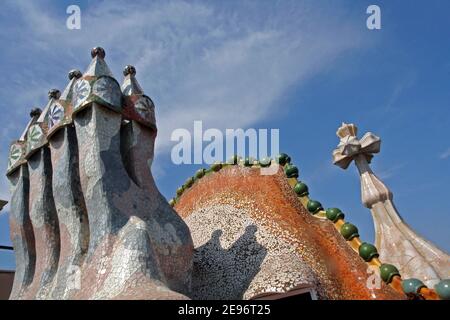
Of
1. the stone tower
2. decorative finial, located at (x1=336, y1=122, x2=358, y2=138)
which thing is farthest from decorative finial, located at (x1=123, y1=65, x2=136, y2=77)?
decorative finial, located at (x1=336, y1=122, x2=358, y2=138)

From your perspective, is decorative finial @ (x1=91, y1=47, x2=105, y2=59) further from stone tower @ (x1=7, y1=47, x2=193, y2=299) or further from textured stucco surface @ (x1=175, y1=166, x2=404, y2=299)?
textured stucco surface @ (x1=175, y1=166, x2=404, y2=299)

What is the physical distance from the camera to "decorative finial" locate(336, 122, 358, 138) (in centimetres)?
661

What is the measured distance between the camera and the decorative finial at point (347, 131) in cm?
661

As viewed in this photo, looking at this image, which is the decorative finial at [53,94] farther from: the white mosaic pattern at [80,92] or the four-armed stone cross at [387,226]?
the four-armed stone cross at [387,226]

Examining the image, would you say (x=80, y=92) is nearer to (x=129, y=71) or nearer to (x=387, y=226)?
(x=129, y=71)

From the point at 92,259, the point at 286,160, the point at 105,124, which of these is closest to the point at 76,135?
the point at 105,124

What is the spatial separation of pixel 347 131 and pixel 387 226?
1.30 meters

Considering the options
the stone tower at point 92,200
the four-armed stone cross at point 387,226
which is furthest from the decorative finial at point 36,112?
the four-armed stone cross at point 387,226

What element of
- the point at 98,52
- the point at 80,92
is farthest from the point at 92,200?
the point at 98,52

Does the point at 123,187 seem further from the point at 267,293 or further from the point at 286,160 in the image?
the point at 286,160

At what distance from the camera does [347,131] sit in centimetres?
665

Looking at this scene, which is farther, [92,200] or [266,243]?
[266,243]

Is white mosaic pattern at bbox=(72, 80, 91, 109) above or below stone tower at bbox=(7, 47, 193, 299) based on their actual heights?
above
